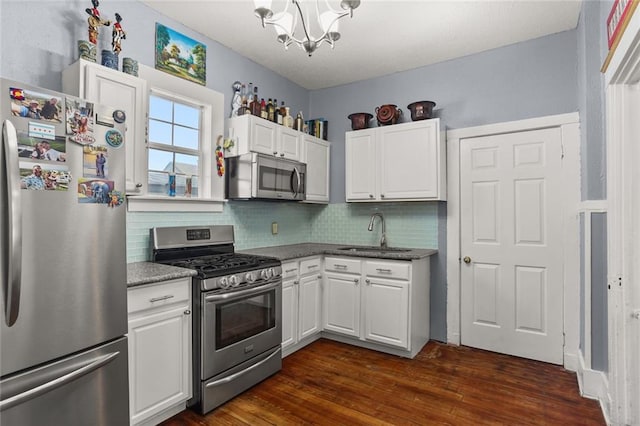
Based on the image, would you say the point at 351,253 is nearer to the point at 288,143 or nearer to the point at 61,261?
the point at 288,143

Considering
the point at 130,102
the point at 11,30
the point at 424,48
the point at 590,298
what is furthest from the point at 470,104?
the point at 11,30

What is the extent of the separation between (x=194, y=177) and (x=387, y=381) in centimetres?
229

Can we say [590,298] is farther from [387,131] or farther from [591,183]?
[387,131]

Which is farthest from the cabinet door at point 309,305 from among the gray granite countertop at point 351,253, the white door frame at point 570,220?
the white door frame at point 570,220

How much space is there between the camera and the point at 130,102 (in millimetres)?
2219

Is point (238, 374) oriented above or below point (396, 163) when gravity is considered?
below

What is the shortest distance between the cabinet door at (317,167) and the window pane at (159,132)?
1.40 m

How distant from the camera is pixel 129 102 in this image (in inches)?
87.0

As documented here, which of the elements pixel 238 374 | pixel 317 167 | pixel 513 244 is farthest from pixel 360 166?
pixel 238 374

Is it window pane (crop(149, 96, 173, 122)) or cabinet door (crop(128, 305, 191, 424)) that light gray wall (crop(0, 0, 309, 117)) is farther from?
cabinet door (crop(128, 305, 191, 424))

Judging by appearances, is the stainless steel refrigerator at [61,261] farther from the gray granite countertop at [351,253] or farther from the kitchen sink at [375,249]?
the kitchen sink at [375,249]

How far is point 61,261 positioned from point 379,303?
96.0 inches

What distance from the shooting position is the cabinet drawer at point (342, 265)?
3.30m

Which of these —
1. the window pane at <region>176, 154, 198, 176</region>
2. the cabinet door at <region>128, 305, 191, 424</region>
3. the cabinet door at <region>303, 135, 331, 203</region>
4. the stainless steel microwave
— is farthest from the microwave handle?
the cabinet door at <region>128, 305, 191, 424</region>
